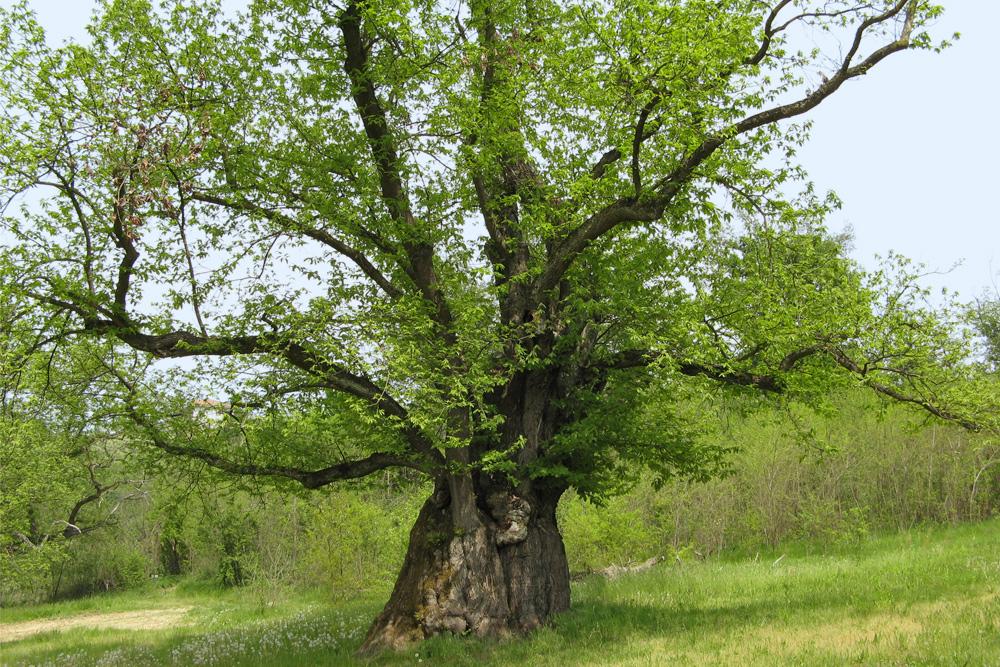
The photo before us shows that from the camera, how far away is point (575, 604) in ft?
48.3

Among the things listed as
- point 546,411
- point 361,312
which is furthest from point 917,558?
point 361,312

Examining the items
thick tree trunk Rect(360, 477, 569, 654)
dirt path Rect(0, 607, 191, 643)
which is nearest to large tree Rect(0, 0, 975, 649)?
thick tree trunk Rect(360, 477, 569, 654)

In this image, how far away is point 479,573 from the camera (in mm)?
12953

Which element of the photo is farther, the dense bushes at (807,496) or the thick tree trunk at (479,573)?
the dense bushes at (807,496)

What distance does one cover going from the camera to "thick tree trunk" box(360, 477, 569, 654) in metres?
12.7

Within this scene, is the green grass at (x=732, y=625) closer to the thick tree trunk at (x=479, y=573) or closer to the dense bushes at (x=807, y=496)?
the thick tree trunk at (x=479, y=573)

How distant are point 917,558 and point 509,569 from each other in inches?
382

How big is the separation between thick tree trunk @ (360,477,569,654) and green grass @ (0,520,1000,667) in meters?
0.48

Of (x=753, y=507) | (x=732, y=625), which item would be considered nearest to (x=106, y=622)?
(x=753, y=507)

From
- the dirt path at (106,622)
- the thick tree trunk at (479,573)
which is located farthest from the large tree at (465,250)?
the dirt path at (106,622)

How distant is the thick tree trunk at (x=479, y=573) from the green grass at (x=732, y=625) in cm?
48

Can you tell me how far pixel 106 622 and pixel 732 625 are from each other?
24.7 metres

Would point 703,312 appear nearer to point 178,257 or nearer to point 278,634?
point 178,257

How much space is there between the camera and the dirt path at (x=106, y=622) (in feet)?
86.4
